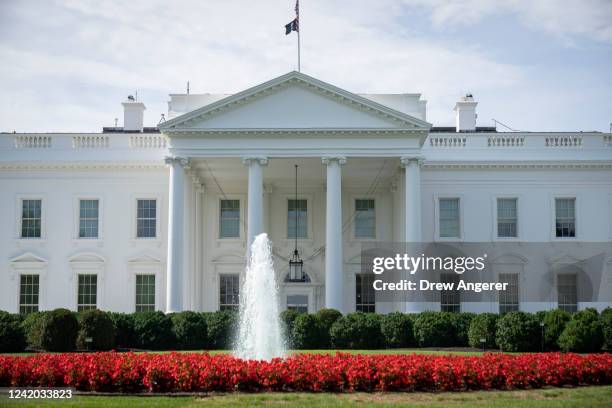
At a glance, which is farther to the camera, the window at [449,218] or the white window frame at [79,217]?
the window at [449,218]

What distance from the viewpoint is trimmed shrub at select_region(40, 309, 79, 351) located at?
89.7 ft

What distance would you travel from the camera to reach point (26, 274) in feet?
121

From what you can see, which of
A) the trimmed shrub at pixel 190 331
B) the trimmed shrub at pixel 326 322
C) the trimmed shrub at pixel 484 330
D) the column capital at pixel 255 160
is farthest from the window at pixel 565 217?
the trimmed shrub at pixel 190 331

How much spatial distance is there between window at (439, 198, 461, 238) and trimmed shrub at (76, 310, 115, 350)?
16.6 meters

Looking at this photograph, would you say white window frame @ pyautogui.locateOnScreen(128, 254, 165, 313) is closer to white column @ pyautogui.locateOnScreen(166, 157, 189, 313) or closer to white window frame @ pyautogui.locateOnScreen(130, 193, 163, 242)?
white window frame @ pyautogui.locateOnScreen(130, 193, 163, 242)

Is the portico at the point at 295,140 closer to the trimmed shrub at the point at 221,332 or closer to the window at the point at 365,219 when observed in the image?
the trimmed shrub at the point at 221,332

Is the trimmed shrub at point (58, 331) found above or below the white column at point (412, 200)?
below

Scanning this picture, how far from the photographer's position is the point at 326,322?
2991cm

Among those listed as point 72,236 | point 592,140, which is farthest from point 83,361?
point 592,140

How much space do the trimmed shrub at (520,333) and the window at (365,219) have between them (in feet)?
40.3

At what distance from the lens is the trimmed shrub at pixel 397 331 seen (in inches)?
1176

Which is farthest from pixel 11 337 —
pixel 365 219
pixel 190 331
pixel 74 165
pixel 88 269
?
pixel 365 219

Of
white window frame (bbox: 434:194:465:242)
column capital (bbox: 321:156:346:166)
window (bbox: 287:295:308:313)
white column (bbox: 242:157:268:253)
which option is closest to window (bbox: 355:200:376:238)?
white window frame (bbox: 434:194:465:242)

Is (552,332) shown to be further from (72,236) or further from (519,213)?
(72,236)
